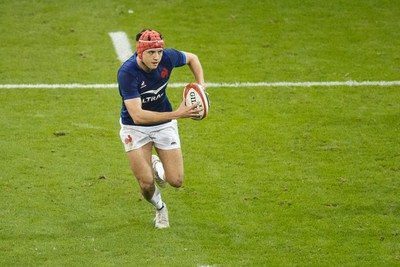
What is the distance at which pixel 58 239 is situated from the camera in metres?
12.5

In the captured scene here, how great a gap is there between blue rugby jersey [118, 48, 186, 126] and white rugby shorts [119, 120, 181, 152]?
0.37 ft

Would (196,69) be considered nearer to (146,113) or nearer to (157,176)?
(146,113)

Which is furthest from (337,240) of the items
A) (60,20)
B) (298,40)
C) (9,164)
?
(60,20)

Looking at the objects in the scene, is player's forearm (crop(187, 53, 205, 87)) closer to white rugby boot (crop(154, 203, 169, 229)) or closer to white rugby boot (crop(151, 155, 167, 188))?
white rugby boot (crop(151, 155, 167, 188))

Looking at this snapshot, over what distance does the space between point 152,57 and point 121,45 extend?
7896 mm

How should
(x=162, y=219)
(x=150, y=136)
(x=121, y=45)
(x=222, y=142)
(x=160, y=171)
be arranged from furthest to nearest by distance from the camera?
(x=121, y=45), (x=222, y=142), (x=160, y=171), (x=150, y=136), (x=162, y=219)

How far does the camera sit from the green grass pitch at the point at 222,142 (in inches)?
488

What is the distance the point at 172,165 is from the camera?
13203 millimetres

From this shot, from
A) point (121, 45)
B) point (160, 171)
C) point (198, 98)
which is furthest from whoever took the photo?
point (121, 45)

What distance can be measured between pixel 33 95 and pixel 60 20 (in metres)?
3.91

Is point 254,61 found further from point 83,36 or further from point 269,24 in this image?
point 83,36

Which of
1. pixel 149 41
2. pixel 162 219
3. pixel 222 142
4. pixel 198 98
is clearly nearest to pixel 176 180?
pixel 162 219

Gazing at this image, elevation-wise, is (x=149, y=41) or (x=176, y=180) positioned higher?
(x=149, y=41)

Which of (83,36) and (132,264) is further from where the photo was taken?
(83,36)
